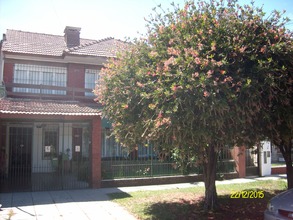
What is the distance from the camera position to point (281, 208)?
567cm

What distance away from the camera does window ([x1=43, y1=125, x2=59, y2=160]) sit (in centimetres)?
1586

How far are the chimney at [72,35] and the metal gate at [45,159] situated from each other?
561 cm

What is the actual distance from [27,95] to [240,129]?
38.5ft

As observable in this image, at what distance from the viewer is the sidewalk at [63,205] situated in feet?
25.4

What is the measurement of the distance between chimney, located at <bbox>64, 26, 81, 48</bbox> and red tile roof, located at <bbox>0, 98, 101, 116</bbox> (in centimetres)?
666

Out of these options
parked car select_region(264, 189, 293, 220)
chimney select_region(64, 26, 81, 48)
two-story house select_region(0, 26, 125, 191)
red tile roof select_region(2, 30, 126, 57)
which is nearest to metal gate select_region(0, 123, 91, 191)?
two-story house select_region(0, 26, 125, 191)

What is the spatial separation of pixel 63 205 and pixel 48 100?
572 centimetres

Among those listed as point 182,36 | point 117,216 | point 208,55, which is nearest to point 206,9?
point 182,36

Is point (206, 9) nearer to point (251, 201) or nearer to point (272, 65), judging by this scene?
point (272, 65)

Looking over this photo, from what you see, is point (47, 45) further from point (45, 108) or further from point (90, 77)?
point (45, 108)

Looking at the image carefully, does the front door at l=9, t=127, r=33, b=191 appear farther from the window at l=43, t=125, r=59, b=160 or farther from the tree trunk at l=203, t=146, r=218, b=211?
the tree trunk at l=203, t=146, r=218, b=211
